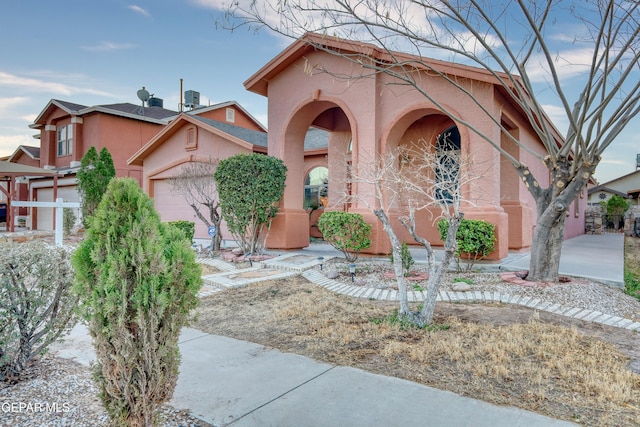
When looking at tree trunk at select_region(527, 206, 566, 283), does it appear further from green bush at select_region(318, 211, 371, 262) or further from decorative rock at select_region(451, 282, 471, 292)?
green bush at select_region(318, 211, 371, 262)

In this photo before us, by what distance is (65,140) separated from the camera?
2178 centimetres

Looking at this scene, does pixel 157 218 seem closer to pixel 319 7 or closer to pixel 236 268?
pixel 319 7

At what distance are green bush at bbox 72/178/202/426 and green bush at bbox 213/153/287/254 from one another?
7867 millimetres

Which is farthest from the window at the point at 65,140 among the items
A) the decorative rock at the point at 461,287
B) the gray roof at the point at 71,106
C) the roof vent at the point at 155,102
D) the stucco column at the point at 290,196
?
the decorative rock at the point at 461,287

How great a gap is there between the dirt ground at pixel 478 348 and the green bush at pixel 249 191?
440 cm

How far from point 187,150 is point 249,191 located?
600 centimetres

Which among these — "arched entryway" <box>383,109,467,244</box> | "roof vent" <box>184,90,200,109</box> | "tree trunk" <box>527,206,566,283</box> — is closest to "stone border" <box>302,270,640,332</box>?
"tree trunk" <box>527,206,566,283</box>

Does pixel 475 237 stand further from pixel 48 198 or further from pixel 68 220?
pixel 48 198

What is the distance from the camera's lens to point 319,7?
6.39 metres

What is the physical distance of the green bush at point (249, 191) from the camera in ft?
33.4

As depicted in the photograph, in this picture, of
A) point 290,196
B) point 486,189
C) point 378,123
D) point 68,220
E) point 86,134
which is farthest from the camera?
point 86,134

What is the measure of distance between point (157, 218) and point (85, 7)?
10.4 metres

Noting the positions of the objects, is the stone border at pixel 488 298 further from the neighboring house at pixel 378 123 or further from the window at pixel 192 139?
the window at pixel 192 139

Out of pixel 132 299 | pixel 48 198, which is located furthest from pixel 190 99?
pixel 132 299
